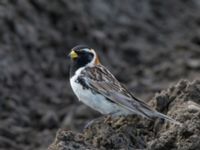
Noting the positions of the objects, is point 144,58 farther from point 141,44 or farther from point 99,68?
point 99,68

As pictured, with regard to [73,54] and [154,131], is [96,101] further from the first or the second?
[154,131]

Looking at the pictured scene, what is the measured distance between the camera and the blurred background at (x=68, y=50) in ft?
45.5

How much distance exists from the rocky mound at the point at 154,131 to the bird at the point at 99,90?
0.16m

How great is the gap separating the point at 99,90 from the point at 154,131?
94 centimetres

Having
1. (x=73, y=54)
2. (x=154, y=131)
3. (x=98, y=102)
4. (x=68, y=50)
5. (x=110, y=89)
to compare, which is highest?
(x=68, y=50)

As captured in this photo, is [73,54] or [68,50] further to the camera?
[68,50]

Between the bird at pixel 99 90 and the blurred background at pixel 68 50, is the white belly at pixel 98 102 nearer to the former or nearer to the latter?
the bird at pixel 99 90

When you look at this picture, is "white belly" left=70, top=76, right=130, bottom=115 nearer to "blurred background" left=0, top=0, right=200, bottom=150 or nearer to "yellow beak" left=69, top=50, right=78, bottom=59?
"yellow beak" left=69, top=50, right=78, bottom=59

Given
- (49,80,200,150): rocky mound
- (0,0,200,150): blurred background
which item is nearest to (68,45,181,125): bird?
(49,80,200,150): rocky mound

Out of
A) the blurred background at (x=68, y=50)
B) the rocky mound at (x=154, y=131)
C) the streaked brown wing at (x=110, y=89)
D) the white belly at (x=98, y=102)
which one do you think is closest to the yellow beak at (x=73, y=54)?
the streaked brown wing at (x=110, y=89)

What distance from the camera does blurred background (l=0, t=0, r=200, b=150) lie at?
45.5 feet

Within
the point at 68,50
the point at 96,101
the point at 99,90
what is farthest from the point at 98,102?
the point at 68,50

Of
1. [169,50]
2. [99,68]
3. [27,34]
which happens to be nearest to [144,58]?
[169,50]

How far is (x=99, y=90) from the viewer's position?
9.74m
